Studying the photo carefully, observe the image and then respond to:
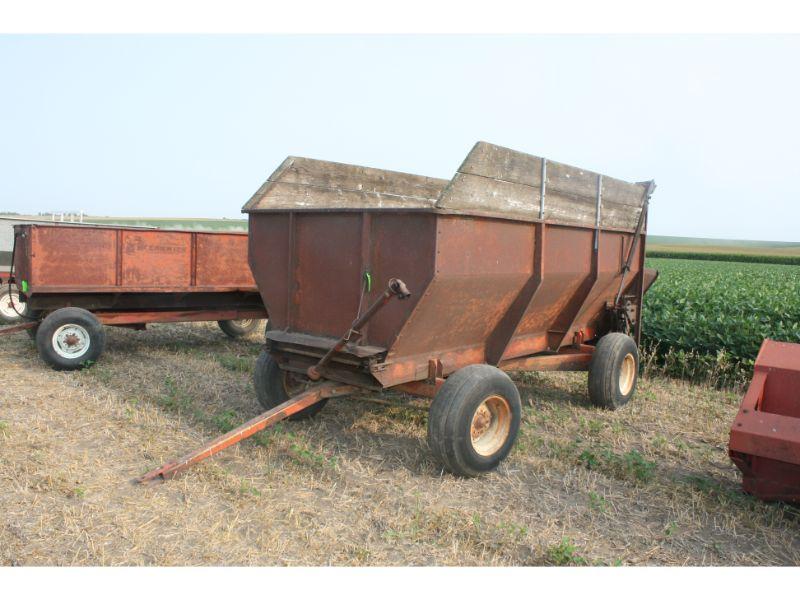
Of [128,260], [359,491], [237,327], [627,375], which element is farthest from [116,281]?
[627,375]

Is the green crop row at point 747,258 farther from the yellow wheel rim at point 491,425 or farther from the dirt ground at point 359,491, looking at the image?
the yellow wheel rim at point 491,425

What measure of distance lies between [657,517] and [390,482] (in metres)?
1.70

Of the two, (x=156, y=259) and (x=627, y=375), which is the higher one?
(x=156, y=259)

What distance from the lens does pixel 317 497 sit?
4.02 meters

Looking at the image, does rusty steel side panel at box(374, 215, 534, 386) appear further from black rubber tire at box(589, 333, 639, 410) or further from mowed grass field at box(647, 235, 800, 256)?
mowed grass field at box(647, 235, 800, 256)

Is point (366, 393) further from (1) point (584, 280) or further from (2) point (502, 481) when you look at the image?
(1) point (584, 280)

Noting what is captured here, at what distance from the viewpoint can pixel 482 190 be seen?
436 cm

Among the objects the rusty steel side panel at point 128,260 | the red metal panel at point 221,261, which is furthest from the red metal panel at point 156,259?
the red metal panel at point 221,261

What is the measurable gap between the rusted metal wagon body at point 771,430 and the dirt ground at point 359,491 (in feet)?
0.58

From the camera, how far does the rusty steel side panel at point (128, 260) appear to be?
7527 mm

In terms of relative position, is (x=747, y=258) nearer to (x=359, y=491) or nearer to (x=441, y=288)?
(x=441, y=288)

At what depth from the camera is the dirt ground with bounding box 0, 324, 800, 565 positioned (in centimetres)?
336

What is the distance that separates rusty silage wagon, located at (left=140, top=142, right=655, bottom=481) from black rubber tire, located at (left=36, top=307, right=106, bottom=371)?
3.13 m

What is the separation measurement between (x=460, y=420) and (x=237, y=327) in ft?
21.6
